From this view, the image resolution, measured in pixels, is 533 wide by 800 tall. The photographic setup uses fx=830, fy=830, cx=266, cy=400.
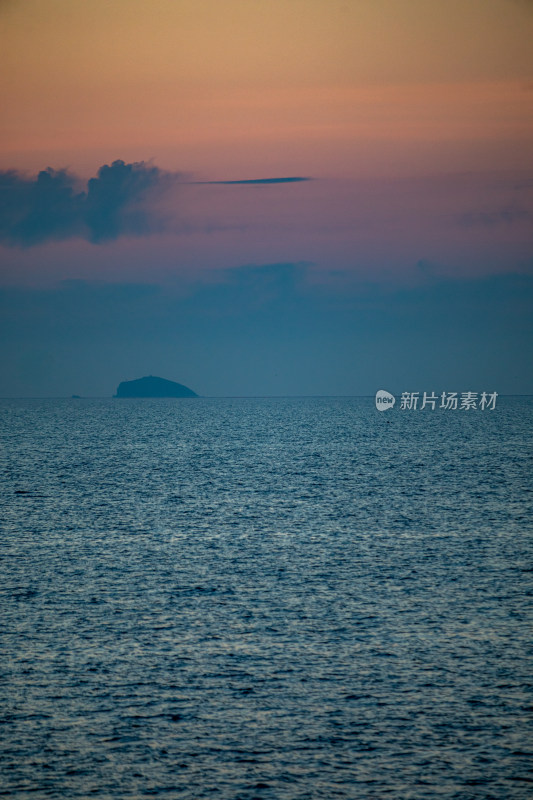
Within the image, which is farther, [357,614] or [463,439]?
[463,439]

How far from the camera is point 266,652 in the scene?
86.4 feet

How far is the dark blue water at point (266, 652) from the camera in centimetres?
1856

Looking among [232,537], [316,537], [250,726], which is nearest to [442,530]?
[316,537]

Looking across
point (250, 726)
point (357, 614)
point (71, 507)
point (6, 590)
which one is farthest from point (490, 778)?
point (71, 507)

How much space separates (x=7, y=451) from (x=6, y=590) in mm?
99870

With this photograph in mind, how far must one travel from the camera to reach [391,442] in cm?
15612

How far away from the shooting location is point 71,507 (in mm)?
64188

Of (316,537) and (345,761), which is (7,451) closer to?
(316,537)

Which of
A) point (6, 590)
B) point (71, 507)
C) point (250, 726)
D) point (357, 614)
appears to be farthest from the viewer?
point (71, 507)

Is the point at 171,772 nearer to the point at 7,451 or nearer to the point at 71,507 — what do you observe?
the point at 71,507

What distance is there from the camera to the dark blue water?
18.6 meters

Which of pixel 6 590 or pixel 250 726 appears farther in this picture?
pixel 6 590

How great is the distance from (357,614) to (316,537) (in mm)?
18771

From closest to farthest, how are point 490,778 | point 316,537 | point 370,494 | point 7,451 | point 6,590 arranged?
point 490,778, point 6,590, point 316,537, point 370,494, point 7,451
